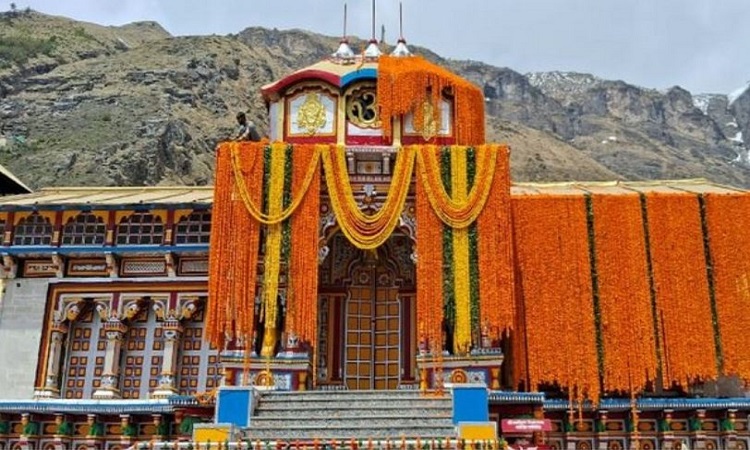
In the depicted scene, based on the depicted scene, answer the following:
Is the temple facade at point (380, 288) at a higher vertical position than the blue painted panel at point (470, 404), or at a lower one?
higher

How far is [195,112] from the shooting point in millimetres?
73750

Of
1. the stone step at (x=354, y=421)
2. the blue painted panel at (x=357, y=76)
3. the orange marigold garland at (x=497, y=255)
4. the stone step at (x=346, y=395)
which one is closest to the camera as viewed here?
the stone step at (x=354, y=421)

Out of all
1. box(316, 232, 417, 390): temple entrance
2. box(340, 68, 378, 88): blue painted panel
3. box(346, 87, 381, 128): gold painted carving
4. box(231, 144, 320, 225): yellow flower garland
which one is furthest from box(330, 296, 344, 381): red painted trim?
box(340, 68, 378, 88): blue painted panel

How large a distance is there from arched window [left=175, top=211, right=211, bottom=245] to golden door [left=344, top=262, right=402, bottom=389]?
4.02 m

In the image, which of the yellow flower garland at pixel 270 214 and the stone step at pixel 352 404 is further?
the yellow flower garland at pixel 270 214

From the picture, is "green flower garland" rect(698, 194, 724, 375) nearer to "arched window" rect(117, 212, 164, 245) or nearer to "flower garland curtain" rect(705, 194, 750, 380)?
"flower garland curtain" rect(705, 194, 750, 380)

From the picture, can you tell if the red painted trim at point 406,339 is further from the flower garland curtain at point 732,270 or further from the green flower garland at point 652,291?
the flower garland curtain at point 732,270

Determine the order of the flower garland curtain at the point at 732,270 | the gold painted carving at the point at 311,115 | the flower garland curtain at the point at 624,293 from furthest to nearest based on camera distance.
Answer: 1. the gold painted carving at the point at 311,115
2. the flower garland curtain at the point at 732,270
3. the flower garland curtain at the point at 624,293

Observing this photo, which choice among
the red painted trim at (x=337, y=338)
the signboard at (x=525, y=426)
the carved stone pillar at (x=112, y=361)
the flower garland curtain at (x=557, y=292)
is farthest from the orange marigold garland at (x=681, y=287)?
the carved stone pillar at (x=112, y=361)

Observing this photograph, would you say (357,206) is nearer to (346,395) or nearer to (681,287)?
(346,395)

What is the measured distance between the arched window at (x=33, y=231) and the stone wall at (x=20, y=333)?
1.02 metres

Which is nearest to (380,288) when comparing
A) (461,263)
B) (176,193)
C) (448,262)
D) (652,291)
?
(448,262)

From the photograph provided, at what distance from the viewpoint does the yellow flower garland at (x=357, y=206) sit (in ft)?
60.2

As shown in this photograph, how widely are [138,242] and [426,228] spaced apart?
7689 mm
